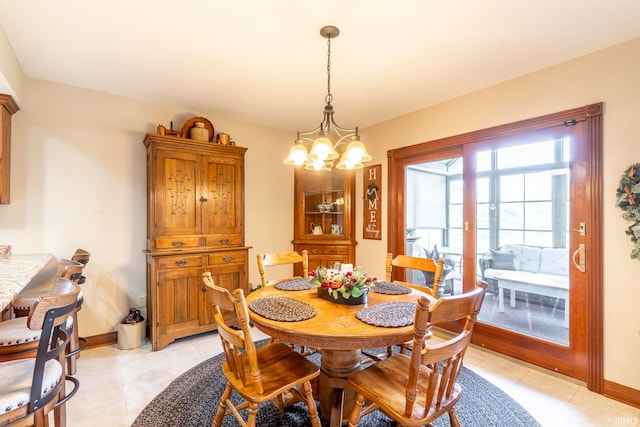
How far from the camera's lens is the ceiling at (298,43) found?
185cm

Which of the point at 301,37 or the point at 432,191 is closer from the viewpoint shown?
the point at 301,37

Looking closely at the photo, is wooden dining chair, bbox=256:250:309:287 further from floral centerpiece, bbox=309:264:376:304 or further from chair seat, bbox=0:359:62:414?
chair seat, bbox=0:359:62:414

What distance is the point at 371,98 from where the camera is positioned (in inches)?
126

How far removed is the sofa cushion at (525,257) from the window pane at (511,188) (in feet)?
1.47

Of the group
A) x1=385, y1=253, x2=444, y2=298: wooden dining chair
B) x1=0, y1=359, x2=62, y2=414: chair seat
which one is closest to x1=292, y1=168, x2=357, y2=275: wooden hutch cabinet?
x1=385, y1=253, x2=444, y2=298: wooden dining chair

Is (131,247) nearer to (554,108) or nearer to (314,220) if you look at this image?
(314,220)

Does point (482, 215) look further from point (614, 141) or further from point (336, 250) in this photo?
point (336, 250)

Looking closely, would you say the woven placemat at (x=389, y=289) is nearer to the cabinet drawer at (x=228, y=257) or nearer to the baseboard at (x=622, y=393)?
the baseboard at (x=622, y=393)

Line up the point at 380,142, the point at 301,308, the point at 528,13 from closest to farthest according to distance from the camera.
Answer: the point at 301,308
the point at 528,13
the point at 380,142

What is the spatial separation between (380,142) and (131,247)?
3181mm

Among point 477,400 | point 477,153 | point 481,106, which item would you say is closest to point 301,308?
point 477,400

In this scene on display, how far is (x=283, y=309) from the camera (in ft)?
5.56

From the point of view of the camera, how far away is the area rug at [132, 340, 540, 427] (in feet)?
6.15

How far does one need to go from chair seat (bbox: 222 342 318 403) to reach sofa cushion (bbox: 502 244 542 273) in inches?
88.3
